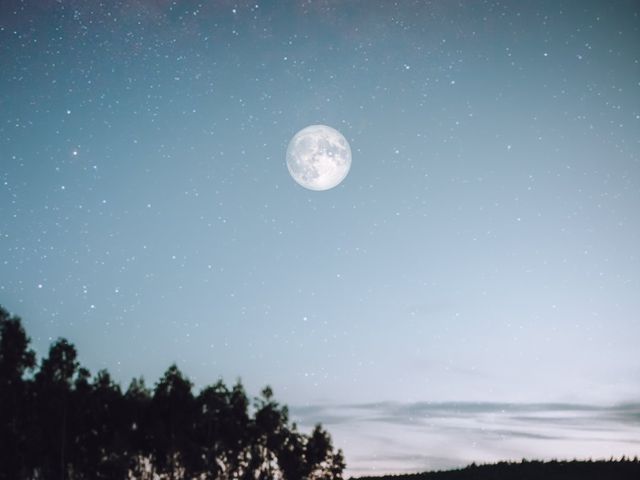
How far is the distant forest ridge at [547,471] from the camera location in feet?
269

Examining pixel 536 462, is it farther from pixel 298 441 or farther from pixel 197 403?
pixel 197 403

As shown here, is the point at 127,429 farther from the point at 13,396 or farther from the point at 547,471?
the point at 547,471

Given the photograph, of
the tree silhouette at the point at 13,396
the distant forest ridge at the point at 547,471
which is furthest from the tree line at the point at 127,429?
the distant forest ridge at the point at 547,471

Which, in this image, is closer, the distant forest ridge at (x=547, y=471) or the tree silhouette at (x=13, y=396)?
the tree silhouette at (x=13, y=396)

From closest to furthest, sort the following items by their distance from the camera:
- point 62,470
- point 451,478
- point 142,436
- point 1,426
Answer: point 1,426, point 62,470, point 142,436, point 451,478

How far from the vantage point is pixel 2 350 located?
4806 cm

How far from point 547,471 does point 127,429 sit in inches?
2744

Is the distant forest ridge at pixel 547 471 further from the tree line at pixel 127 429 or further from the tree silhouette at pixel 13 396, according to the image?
the tree silhouette at pixel 13 396

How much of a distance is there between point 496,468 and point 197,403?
2496 inches

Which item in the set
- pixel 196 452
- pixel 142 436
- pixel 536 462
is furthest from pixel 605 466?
pixel 142 436

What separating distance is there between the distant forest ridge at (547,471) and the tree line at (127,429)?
35.6 meters

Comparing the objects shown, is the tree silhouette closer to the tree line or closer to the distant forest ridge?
the tree line

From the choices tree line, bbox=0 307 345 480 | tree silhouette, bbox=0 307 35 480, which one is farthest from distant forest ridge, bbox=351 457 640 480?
tree silhouette, bbox=0 307 35 480

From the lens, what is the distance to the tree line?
48906 mm
